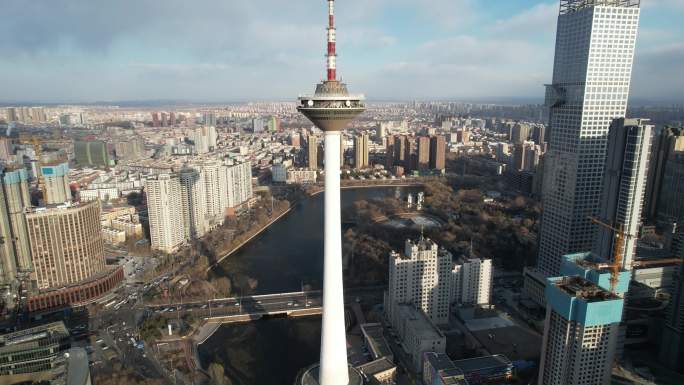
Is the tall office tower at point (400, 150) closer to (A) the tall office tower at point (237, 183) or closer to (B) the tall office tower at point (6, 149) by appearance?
(A) the tall office tower at point (237, 183)

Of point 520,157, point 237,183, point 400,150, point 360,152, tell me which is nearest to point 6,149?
point 237,183

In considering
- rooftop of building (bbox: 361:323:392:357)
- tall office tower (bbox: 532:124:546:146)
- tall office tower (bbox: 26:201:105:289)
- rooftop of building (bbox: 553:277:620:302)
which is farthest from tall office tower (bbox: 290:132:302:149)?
rooftop of building (bbox: 553:277:620:302)

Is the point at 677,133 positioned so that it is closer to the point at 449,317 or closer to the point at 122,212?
the point at 449,317

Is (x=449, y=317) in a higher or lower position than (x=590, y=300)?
lower

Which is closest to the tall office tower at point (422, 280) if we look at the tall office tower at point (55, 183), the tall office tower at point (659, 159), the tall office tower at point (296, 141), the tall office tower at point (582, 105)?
the tall office tower at point (582, 105)

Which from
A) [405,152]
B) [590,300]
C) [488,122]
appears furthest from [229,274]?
[488,122]

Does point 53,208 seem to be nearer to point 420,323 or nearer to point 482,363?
point 420,323
